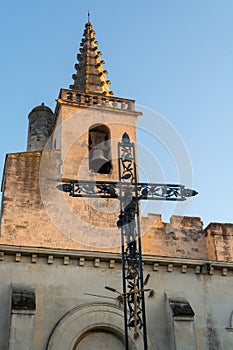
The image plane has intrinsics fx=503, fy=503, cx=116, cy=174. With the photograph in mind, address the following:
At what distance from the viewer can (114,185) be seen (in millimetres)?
10188

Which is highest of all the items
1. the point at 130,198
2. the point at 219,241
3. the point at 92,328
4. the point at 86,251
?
the point at 219,241

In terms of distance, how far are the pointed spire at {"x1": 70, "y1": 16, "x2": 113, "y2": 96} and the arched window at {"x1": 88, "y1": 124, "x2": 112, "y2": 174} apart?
202cm

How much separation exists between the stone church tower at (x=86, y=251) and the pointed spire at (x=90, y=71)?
0.07 metres

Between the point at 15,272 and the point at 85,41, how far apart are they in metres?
17.1

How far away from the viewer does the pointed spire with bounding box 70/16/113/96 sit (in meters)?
23.9

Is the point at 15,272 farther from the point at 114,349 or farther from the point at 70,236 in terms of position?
the point at 70,236

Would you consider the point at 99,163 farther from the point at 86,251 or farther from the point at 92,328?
the point at 92,328

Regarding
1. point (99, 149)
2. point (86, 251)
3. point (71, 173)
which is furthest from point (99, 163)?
point (86, 251)

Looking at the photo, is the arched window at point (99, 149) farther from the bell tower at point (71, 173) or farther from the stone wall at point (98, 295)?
the stone wall at point (98, 295)

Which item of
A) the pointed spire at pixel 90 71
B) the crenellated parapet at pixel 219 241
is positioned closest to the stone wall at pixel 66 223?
the crenellated parapet at pixel 219 241

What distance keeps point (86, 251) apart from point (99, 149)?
846 cm

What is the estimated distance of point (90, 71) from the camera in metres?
24.8

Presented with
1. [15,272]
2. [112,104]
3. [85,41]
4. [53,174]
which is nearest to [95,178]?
[53,174]

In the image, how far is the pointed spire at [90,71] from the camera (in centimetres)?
2392
